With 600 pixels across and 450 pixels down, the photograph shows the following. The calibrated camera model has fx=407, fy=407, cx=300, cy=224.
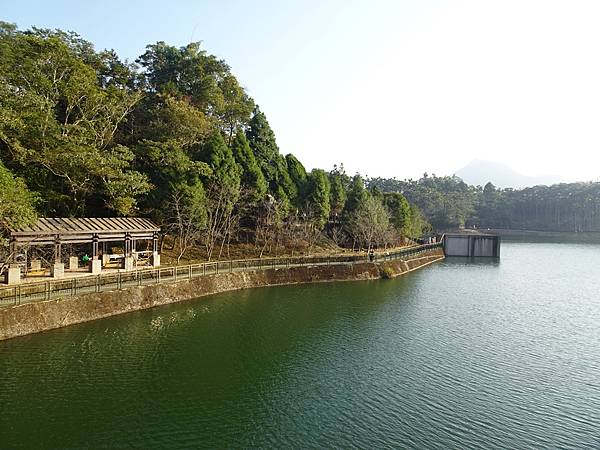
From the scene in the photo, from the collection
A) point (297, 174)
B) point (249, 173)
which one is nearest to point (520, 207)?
point (297, 174)

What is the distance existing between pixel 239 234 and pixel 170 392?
29.9m

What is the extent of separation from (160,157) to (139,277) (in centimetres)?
1271

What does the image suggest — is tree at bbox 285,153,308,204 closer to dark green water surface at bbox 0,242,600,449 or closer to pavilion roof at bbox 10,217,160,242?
pavilion roof at bbox 10,217,160,242

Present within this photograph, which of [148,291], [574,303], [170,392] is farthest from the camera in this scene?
[574,303]

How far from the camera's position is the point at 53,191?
97.5 ft

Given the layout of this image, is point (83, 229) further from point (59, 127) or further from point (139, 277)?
point (59, 127)

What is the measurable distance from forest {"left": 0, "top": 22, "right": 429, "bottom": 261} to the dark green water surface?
399 inches

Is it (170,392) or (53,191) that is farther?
(53,191)

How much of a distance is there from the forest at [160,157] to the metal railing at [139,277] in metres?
4.00

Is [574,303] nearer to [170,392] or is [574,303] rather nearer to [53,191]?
[170,392]

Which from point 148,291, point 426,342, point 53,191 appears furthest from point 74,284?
point 426,342

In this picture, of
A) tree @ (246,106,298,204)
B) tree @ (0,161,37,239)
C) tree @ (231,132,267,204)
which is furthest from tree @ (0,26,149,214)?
tree @ (246,106,298,204)

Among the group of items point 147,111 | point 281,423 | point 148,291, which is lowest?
point 281,423

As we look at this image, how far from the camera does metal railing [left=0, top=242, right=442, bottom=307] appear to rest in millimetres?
21000
